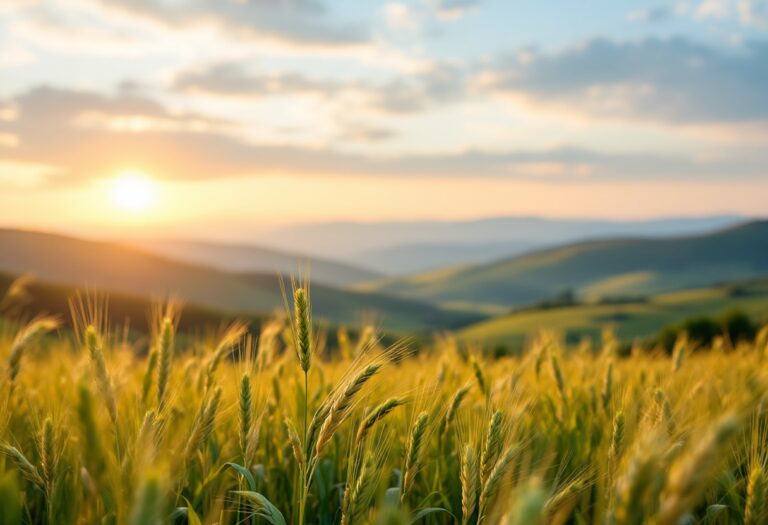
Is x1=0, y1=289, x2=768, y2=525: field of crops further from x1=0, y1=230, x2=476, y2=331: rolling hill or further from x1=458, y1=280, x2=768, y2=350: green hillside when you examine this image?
x1=0, y1=230, x2=476, y2=331: rolling hill

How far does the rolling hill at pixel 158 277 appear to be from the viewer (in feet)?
447

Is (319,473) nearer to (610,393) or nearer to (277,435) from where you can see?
(277,435)

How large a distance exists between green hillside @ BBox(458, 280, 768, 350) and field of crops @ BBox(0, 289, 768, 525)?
81622 millimetres

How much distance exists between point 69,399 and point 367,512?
1.88m

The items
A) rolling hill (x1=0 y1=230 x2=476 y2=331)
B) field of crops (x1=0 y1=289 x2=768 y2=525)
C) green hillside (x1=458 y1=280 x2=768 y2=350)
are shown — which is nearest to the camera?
field of crops (x1=0 y1=289 x2=768 y2=525)

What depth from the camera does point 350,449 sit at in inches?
100

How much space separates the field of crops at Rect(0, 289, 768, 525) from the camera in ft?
5.01

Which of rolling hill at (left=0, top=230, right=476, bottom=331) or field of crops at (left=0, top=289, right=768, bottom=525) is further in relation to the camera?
rolling hill at (left=0, top=230, right=476, bottom=331)

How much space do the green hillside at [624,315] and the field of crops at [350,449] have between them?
81622mm

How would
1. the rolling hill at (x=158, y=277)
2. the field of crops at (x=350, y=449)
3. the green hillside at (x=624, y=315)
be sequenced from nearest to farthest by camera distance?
1. the field of crops at (x=350, y=449)
2. the green hillside at (x=624, y=315)
3. the rolling hill at (x=158, y=277)

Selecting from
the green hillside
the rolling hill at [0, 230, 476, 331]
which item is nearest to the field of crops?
the green hillside

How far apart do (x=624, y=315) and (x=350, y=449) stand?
10273cm

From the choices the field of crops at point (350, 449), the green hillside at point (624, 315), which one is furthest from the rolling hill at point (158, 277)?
the field of crops at point (350, 449)

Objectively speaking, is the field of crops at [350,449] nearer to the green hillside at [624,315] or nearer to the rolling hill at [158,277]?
the green hillside at [624,315]
